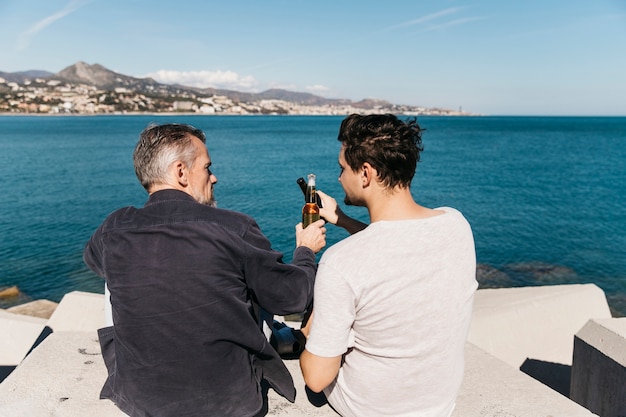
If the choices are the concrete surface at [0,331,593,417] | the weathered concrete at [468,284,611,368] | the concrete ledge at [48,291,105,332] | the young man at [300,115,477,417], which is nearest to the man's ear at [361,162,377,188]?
the young man at [300,115,477,417]

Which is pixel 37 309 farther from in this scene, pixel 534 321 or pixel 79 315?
pixel 534 321

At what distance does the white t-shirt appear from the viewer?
78.4 inches

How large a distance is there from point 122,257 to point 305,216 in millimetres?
1308

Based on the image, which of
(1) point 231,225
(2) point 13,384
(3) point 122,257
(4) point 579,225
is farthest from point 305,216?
(4) point 579,225

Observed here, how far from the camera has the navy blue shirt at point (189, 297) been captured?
84.1 inches

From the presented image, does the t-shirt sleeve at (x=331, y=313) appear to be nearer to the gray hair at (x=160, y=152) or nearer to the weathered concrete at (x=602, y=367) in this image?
the gray hair at (x=160, y=152)

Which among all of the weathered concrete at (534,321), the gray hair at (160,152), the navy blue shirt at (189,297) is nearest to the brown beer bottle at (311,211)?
the navy blue shirt at (189,297)

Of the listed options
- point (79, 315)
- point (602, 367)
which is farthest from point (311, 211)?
point (79, 315)

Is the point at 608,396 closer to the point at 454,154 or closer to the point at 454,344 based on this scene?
the point at 454,344

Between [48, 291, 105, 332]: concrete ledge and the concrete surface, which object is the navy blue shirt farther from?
[48, 291, 105, 332]: concrete ledge

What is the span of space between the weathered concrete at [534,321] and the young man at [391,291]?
3572 millimetres

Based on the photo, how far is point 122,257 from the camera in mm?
2189

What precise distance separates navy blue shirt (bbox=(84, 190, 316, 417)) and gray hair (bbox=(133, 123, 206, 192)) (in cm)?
17

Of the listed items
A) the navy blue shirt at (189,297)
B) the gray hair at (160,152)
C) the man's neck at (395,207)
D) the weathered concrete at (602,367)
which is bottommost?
the weathered concrete at (602,367)
